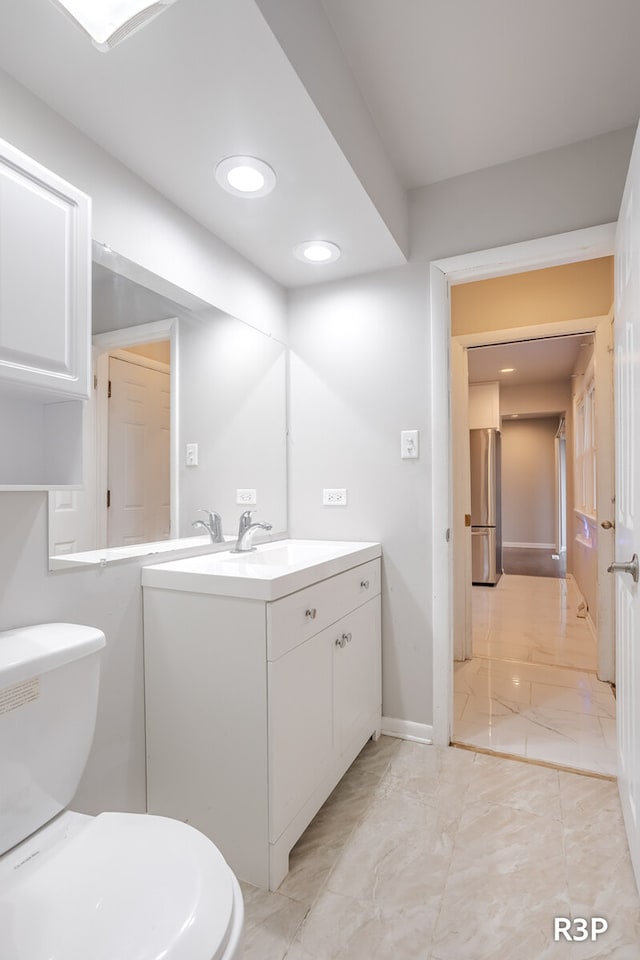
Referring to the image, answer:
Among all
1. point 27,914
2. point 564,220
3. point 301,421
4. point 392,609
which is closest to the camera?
point 27,914

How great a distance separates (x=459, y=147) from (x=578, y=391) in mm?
3712

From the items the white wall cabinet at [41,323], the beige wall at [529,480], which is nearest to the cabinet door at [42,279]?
the white wall cabinet at [41,323]

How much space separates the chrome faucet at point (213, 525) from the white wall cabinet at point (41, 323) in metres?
0.74

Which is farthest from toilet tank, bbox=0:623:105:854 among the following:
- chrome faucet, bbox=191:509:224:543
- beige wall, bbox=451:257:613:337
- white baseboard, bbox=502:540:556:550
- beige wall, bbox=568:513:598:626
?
white baseboard, bbox=502:540:556:550

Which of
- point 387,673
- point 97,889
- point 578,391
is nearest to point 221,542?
point 387,673

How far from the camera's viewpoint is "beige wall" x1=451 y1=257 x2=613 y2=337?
9.30ft

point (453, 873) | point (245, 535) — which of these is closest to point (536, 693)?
point (453, 873)

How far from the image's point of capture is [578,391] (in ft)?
16.4

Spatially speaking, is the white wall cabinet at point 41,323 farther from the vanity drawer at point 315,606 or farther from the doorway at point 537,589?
the doorway at point 537,589

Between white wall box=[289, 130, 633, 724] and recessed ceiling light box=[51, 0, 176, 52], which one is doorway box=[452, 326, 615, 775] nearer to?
white wall box=[289, 130, 633, 724]

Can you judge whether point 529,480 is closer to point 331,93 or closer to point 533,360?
point 533,360

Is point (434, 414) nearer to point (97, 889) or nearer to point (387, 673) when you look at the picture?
point (387, 673)

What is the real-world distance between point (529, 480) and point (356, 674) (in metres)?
7.08

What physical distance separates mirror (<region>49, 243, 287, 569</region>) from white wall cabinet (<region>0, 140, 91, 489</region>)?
0.46 ft
